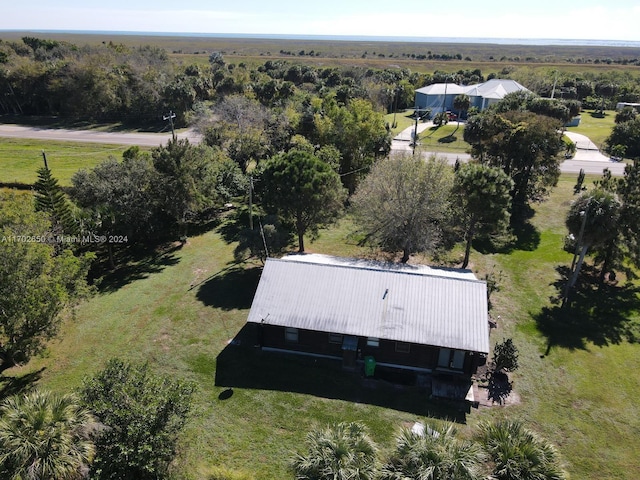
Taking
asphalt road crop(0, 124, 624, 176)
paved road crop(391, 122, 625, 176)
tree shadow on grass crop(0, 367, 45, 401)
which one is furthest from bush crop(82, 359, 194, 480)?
asphalt road crop(0, 124, 624, 176)

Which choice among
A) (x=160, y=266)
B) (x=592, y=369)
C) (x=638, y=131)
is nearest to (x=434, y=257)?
(x=592, y=369)

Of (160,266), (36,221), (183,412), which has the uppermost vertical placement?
(36,221)

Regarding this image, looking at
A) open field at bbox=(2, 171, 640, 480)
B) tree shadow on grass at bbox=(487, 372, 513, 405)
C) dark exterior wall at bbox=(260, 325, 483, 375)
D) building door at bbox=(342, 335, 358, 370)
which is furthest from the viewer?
building door at bbox=(342, 335, 358, 370)

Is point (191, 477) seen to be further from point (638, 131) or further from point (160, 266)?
point (638, 131)

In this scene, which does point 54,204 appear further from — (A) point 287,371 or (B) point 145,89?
(B) point 145,89

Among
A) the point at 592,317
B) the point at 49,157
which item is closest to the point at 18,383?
the point at 592,317

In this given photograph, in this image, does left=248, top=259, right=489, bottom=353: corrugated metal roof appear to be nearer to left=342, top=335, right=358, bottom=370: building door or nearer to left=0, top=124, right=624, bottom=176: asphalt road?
left=342, top=335, right=358, bottom=370: building door

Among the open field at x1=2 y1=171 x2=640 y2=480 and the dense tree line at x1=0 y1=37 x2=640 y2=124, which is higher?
the dense tree line at x1=0 y1=37 x2=640 y2=124
